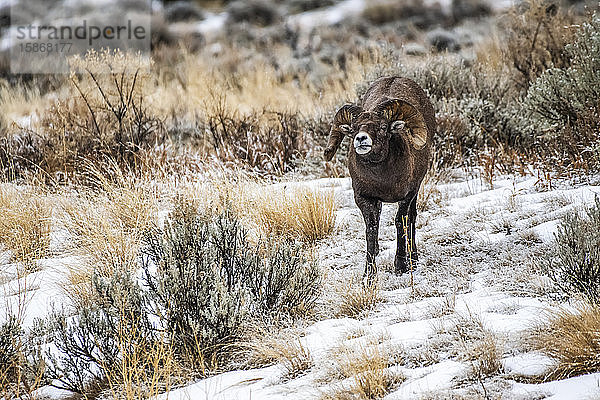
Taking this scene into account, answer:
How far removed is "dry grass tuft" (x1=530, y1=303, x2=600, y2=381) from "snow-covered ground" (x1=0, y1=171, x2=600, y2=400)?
0.07 metres

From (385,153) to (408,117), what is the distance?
33cm

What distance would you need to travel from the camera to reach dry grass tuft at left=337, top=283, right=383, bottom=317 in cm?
425

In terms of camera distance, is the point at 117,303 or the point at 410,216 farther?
the point at 410,216

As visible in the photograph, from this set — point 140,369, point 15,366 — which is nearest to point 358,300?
point 140,369

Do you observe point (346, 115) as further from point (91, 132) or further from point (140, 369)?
point (91, 132)

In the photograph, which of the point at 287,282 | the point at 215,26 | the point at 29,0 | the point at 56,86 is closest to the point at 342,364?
the point at 287,282

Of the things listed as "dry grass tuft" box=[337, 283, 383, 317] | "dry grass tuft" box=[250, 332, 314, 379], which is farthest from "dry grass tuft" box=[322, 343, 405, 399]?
"dry grass tuft" box=[337, 283, 383, 317]

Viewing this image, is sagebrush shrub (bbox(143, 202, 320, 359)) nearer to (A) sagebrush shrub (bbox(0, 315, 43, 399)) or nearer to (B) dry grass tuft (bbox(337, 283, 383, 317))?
(B) dry grass tuft (bbox(337, 283, 383, 317))

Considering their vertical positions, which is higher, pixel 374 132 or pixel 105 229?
pixel 374 132

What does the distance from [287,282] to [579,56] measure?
4.83 m

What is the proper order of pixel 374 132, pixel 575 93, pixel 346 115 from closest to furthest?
1. pixel 374 132
2. pixel 346 115
3. pixel 575 93

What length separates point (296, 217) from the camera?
5.73 metres

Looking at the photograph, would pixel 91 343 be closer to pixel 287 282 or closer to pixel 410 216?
pixel 287 282

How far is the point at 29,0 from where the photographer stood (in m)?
23.0
